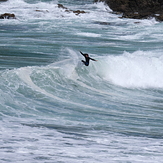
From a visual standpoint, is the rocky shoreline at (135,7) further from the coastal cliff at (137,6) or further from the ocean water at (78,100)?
the ocean water at (78,100)

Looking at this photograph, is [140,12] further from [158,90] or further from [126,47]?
[158,90]

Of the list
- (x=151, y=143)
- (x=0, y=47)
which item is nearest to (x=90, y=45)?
(x=0, y=47)

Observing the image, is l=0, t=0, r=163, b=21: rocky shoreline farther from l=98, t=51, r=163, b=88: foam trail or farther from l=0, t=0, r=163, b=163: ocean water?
l=98, t=51, r=163, b=88: foam trail

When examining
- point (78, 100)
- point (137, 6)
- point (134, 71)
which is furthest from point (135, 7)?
point (78, 100)

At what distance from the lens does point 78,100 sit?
14375 millimetres

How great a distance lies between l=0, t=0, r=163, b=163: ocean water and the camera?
367 inches

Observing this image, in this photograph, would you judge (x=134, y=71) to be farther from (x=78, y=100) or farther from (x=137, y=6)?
(x=137, y=6)

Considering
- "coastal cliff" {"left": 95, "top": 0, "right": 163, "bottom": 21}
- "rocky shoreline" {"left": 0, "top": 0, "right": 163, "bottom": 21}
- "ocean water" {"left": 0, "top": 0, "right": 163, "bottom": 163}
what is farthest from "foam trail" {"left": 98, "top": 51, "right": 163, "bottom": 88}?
"coastal cliff" {"left": 95, "top": 0, "right": 163, "bottom": 21}

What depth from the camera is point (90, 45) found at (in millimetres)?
27156

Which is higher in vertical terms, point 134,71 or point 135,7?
point 135,7

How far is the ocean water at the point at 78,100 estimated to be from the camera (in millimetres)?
9328

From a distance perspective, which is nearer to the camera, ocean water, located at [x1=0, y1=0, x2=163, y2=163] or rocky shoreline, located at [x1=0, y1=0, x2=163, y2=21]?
ocean water, located at [x1=0, y1=0, x2=163, y2=163]

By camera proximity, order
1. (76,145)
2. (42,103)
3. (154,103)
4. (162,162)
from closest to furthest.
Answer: (162,162)
(76,145)
(42,103)
(154,103)

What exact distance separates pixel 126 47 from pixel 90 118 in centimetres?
1572
